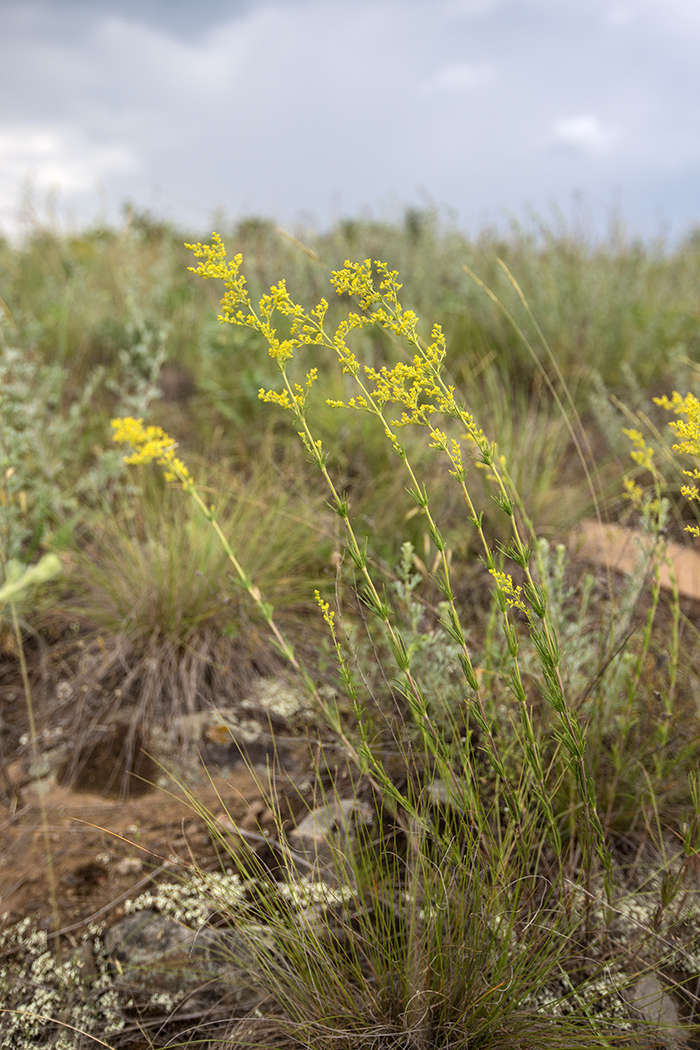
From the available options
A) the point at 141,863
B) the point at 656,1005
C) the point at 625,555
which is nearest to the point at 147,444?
the point at 141,863

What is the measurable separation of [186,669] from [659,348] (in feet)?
13.3

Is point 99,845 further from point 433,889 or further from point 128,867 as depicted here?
point 433,889

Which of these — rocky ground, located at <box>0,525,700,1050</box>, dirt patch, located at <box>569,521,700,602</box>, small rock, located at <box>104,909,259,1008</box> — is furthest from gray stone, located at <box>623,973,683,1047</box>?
dirt patch, located at <box>569,521,700,602</box>

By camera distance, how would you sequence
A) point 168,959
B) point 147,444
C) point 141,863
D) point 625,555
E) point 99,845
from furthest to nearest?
point 625,555, point 99,845, point 141,863, point 168,959, point 147,444

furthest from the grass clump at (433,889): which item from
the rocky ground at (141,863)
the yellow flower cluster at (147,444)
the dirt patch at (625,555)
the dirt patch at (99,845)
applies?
the dirt patch at (625,555)

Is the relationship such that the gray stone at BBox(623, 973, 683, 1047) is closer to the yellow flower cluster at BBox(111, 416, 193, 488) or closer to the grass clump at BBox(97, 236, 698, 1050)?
the grass clump at BBox(97, 236, 698, 1050)

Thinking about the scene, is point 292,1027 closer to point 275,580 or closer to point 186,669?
point 186,669

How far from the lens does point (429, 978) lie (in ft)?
4.73

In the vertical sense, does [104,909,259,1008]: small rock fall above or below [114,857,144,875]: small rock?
below

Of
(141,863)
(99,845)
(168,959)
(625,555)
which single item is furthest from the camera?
(625,555)

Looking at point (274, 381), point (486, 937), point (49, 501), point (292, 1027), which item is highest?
point (274, 381)

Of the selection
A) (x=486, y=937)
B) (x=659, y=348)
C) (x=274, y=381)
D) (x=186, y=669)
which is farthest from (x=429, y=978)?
(x=659, y=348)

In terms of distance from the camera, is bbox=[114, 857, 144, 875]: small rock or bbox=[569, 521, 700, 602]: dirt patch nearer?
bbox=[114, 857, 144, 875]: small rock

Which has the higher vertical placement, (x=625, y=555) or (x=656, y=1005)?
(x=625, y=555)
